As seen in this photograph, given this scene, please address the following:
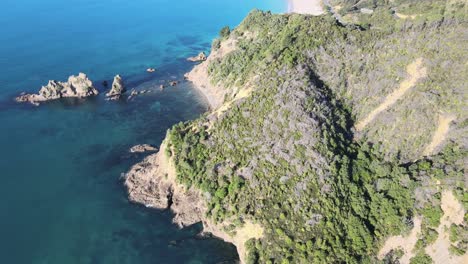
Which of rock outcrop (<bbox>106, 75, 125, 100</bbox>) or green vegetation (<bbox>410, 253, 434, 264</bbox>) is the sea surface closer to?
rock outcrop (<bbox>106, 75, 125, 100</bbox>)

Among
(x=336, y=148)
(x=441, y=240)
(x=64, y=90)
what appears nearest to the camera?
(x=441, y=240)

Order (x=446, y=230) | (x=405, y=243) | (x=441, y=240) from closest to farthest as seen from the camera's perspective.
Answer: (x=446, y=230) → (x=441, y=240) → (x=405, y=243)

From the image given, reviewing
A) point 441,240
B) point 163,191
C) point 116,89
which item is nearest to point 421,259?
point 441,240

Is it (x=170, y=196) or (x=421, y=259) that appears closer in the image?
(x=421, y=259)

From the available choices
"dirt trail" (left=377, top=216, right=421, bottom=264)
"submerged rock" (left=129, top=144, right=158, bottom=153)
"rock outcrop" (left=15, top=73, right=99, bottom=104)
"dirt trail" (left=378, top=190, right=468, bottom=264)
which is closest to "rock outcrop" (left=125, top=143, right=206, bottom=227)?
"submerged rock" (left=129, top=144, right=158, bottom=153)

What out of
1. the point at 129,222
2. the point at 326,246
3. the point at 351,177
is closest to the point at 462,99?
the point at 351,177

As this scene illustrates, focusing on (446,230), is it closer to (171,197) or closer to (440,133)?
(440,133)
